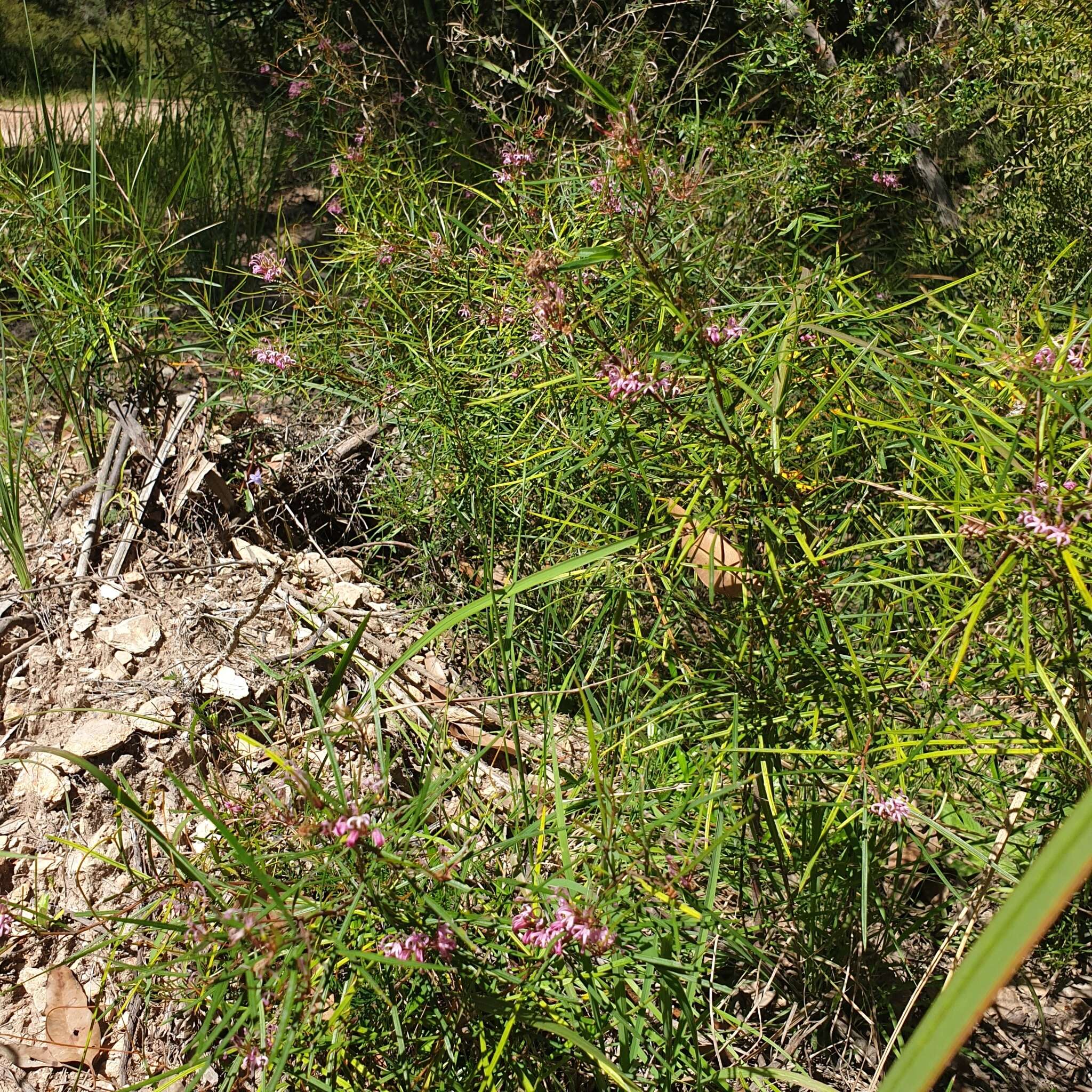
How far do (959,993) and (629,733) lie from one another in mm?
1022

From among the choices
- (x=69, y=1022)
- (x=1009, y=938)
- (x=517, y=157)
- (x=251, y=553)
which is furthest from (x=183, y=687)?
(x=1009, y=938)

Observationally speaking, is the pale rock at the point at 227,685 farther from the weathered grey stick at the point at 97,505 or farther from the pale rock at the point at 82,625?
the weathered grey stick at the point at 97,505

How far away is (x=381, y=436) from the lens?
2.38 m

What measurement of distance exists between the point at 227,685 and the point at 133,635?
25 cm

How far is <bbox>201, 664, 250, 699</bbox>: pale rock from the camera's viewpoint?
1883mm

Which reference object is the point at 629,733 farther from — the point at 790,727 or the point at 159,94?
the point at 159,94

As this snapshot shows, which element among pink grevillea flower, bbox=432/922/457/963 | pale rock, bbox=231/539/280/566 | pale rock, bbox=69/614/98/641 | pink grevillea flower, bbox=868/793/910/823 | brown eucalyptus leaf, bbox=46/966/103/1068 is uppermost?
pink grevillea flower, bbox=868/793/910/823

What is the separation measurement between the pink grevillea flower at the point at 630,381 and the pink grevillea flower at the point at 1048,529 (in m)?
0.48

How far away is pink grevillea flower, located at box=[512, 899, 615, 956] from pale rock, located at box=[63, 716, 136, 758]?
913mm

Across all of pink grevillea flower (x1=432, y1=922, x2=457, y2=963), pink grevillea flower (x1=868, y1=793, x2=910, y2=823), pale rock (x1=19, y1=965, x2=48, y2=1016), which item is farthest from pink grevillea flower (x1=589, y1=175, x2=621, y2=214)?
pale rock (x1=19, y1=965, x2=48, y2=1016)

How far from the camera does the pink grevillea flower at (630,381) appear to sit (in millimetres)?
1304

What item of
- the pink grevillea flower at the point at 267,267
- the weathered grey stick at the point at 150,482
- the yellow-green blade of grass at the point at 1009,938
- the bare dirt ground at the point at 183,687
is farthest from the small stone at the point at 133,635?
the yellow-green blade of grass at the point at 1009,938

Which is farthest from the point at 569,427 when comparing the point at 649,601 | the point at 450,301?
the point at 450,301

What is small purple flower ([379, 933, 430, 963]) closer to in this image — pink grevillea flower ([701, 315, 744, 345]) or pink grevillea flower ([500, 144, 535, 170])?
pink grevillea flower ([701, 315, 744, 345])
